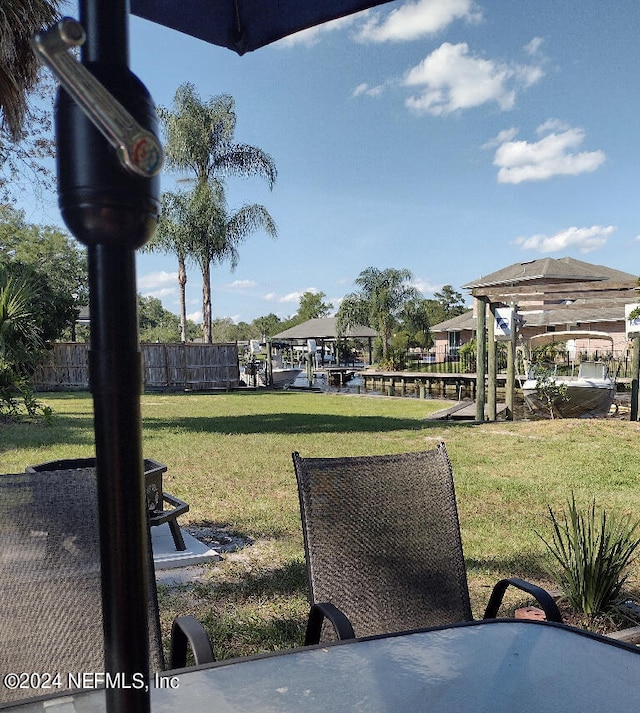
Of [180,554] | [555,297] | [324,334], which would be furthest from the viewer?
[324,334]

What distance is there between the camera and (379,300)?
49.1 meters

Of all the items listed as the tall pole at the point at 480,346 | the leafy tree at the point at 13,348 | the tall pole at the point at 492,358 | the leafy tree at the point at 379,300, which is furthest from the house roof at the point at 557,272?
the leafy tree at the point at 13,348

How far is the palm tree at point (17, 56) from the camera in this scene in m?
6.02

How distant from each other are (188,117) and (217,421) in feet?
57.7

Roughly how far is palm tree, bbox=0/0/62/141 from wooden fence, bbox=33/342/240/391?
15549 mm

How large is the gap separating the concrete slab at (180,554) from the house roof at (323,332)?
4164 centimetres

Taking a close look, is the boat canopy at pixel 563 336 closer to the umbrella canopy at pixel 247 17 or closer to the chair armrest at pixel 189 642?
the umbrella canopy at pixel 247 17

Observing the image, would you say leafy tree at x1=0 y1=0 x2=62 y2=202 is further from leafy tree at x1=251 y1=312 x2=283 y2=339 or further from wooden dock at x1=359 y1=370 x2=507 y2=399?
leafy tree at x1=251 y1=312 x2=283 y2=339

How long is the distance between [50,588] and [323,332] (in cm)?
4648

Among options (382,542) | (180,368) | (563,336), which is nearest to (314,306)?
(180,368)

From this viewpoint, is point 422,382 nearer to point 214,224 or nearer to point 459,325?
point 459,325

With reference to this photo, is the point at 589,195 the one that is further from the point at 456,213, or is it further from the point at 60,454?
the point at 60,454

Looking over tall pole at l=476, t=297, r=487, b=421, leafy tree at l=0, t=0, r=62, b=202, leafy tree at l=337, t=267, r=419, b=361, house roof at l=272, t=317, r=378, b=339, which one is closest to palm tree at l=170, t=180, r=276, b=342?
tall pole at l=476, t=297, r=487, b=421

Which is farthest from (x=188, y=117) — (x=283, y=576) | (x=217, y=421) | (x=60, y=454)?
(x=283, y=576)
